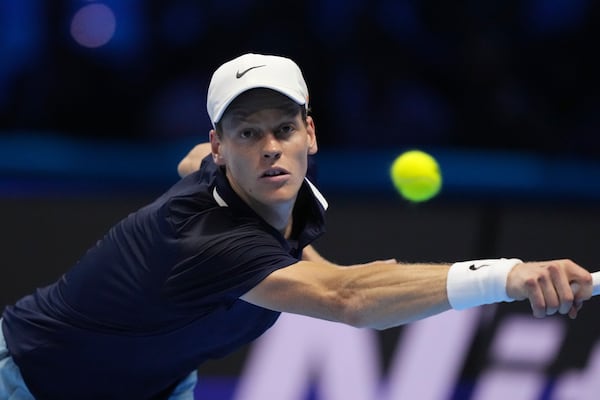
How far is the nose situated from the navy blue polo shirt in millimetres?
157

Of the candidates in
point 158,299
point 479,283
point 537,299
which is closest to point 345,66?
point 158,299

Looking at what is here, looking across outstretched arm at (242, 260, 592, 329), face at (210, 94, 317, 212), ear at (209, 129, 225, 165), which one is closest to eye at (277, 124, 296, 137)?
face at (210, 94, 317, 212)

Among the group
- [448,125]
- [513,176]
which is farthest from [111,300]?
[448,125]

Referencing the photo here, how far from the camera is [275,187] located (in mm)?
3848

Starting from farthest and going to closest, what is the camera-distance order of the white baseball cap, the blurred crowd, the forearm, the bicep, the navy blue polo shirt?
the blurred crowd < the white baseball cap < the navy blue polo shirt < the bicep < the forearm

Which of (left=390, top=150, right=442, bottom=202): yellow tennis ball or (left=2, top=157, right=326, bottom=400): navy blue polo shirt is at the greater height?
(left=390, top=150, right=442, bottom=202): yellow tennis ball

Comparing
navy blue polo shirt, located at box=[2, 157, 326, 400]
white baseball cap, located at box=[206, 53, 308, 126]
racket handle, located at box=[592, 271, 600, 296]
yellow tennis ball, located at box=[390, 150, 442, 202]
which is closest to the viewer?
racket handle, located at box=[592, 271, 600, 296]

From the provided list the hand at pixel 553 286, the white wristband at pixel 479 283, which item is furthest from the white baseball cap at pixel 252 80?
the hand at pixel 553 286

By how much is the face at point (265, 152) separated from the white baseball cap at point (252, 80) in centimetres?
5

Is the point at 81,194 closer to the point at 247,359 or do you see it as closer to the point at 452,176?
the point at 247,359

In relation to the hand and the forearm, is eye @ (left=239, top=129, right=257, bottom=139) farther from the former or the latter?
the hand

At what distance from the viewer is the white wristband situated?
3264 mm

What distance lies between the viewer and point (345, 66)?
307 inches

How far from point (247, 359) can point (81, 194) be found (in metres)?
1.08
